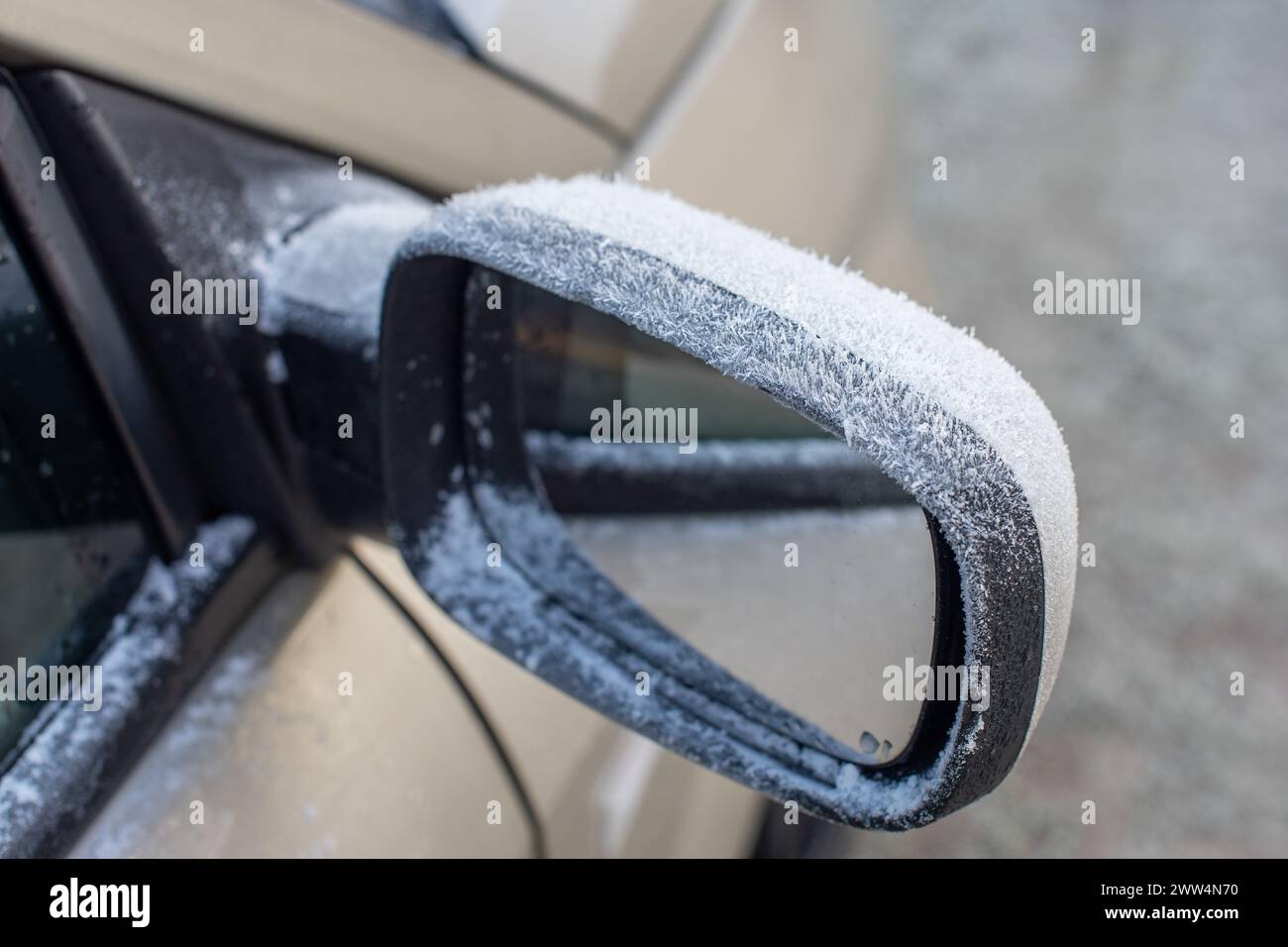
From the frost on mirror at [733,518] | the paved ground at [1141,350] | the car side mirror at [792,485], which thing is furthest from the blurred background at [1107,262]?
the car side mirror at [792,485]

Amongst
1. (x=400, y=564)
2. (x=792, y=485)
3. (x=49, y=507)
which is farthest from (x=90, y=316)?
(x=792, y=485)

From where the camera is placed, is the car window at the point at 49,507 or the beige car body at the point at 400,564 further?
the beige car body at the point at 400,564

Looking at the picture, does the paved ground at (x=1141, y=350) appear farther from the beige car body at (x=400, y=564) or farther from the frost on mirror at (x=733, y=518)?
the frost on mirror at (x=733, y=518)

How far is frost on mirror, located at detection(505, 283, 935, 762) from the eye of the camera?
108 cm

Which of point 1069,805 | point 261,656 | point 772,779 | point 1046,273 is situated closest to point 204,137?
point 261,656

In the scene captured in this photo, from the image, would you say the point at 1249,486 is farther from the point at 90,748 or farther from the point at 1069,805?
the point at 90,748

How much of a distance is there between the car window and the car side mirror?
0.98ft

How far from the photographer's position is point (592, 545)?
1.39 metres

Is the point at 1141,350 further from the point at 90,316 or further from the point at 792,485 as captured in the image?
the point at 90,316

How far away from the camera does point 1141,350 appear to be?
4.37 meters

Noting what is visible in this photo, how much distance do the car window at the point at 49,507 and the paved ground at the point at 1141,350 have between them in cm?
212

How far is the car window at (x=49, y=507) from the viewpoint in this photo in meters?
1.11

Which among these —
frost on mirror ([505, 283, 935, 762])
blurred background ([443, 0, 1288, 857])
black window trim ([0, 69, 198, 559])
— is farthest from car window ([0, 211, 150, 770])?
blurred background ([443, 0, 1288, 857])

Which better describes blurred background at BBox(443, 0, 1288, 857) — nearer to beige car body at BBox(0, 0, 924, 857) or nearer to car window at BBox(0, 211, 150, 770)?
beige car body at BBox(0, 0, 924, 857)
